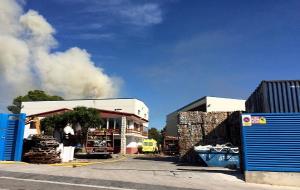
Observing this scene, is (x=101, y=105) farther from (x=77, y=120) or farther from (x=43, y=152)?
(x=43, y=152)

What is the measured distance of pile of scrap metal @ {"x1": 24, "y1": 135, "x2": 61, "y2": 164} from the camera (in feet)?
66.6

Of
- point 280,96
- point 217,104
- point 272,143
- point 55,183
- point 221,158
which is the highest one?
point 217,104

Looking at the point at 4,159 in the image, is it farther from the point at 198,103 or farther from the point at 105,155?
the point at 198,103

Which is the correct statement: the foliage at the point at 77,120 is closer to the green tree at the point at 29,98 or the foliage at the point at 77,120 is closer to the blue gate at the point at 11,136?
the blue gate at the point at 11,136

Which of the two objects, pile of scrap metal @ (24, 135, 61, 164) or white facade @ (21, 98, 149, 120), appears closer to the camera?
pile of scrap metal @ (24, 135, 61, 164)

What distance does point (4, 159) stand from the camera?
66.5 ft

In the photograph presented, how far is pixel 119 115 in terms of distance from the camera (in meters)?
47.2

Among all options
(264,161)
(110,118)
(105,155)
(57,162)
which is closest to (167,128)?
(110,118)

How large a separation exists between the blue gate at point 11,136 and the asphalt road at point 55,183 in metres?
7.40

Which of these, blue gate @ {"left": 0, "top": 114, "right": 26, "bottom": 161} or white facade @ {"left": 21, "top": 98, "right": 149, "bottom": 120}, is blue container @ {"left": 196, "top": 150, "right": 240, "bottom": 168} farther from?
white facade @ {"left": 21, "top": 98, "right": 149, "bottom": 120}

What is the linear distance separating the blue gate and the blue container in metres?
11.7

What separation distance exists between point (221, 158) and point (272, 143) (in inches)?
255

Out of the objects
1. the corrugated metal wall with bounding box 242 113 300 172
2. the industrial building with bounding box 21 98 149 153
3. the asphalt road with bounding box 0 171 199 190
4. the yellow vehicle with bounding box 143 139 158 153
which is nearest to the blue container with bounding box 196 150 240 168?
the corrugated metal wall with bounding box 242 113 300 172

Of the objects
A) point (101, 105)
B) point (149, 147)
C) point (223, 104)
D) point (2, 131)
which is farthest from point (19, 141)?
point (223, 104)
